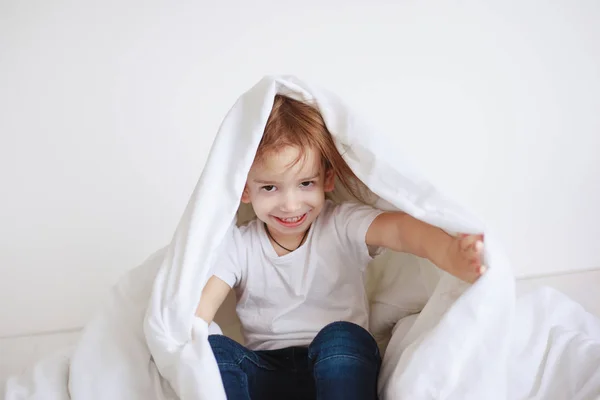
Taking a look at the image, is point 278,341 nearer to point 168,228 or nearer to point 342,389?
point 342,389

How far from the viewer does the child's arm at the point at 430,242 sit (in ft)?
2.51

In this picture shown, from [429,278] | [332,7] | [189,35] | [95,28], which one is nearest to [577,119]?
[332,7]

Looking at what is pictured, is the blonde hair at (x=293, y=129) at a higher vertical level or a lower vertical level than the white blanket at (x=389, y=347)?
higher

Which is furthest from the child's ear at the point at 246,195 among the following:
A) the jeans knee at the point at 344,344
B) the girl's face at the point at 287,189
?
the jeans knee at the point at 344,344

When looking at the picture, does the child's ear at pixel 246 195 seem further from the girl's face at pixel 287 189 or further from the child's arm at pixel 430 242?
the child's arm at pixel 430 242

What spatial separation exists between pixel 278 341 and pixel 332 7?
91cm

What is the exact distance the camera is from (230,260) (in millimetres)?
972

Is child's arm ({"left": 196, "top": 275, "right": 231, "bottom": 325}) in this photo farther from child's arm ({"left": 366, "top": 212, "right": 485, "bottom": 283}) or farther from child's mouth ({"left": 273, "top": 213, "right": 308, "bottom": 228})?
child's arm ({"left": 366, "top": 212, "right": 485, "bottom": 283})

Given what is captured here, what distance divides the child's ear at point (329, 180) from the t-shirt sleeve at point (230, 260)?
159mm

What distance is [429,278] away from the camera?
945 mm

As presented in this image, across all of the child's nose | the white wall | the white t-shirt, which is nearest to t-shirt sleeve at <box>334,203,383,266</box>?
the white t-shirt

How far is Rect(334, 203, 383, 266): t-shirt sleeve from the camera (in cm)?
94

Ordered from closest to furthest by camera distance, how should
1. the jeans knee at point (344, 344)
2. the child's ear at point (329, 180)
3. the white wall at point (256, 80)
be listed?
the jeans knee at point (344, 344) < the child's ear at point (329, 180) < the white wall at point (256, 80)

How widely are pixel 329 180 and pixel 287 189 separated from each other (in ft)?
0.32
